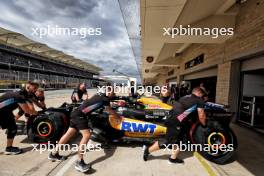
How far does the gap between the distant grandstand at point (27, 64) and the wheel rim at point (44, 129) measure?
82.0 ft

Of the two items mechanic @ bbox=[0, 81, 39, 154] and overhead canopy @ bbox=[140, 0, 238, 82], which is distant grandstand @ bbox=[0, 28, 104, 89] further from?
mechanic @ bbox=[0, 81, 39, 154]

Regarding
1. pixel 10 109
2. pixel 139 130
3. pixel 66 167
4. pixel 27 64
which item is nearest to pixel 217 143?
pixel 139 130

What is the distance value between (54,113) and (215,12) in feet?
25.2

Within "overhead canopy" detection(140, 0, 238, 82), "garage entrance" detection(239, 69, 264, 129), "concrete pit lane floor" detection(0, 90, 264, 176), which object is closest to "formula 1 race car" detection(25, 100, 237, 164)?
"concrete pit lane floor" detection(0, 90, 264, 176)

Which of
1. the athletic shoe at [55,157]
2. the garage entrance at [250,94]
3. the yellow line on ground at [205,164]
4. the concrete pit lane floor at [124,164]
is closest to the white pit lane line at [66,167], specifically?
the concrete pit lane floor at [124,164]

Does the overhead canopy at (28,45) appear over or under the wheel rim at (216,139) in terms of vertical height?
over

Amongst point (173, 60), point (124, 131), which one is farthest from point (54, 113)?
point (173, 60)

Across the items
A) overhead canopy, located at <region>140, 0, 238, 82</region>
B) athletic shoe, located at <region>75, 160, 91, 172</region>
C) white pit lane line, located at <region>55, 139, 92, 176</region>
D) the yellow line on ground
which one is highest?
overhead canopy, located at <region>140, 0, 238, 82</region>

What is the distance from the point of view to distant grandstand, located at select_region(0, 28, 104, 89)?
3990cm

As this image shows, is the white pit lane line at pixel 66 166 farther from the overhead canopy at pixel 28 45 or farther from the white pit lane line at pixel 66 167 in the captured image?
the overhead canopy at pixel 28 45

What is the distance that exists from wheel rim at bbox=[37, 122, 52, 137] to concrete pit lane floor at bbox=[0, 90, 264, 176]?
1.35 feet

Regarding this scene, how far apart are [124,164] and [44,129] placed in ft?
7.58

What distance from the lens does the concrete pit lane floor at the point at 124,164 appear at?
3330 millimetres

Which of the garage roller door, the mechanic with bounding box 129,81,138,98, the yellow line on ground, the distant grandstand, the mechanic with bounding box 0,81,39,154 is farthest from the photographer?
the distant grandstand
